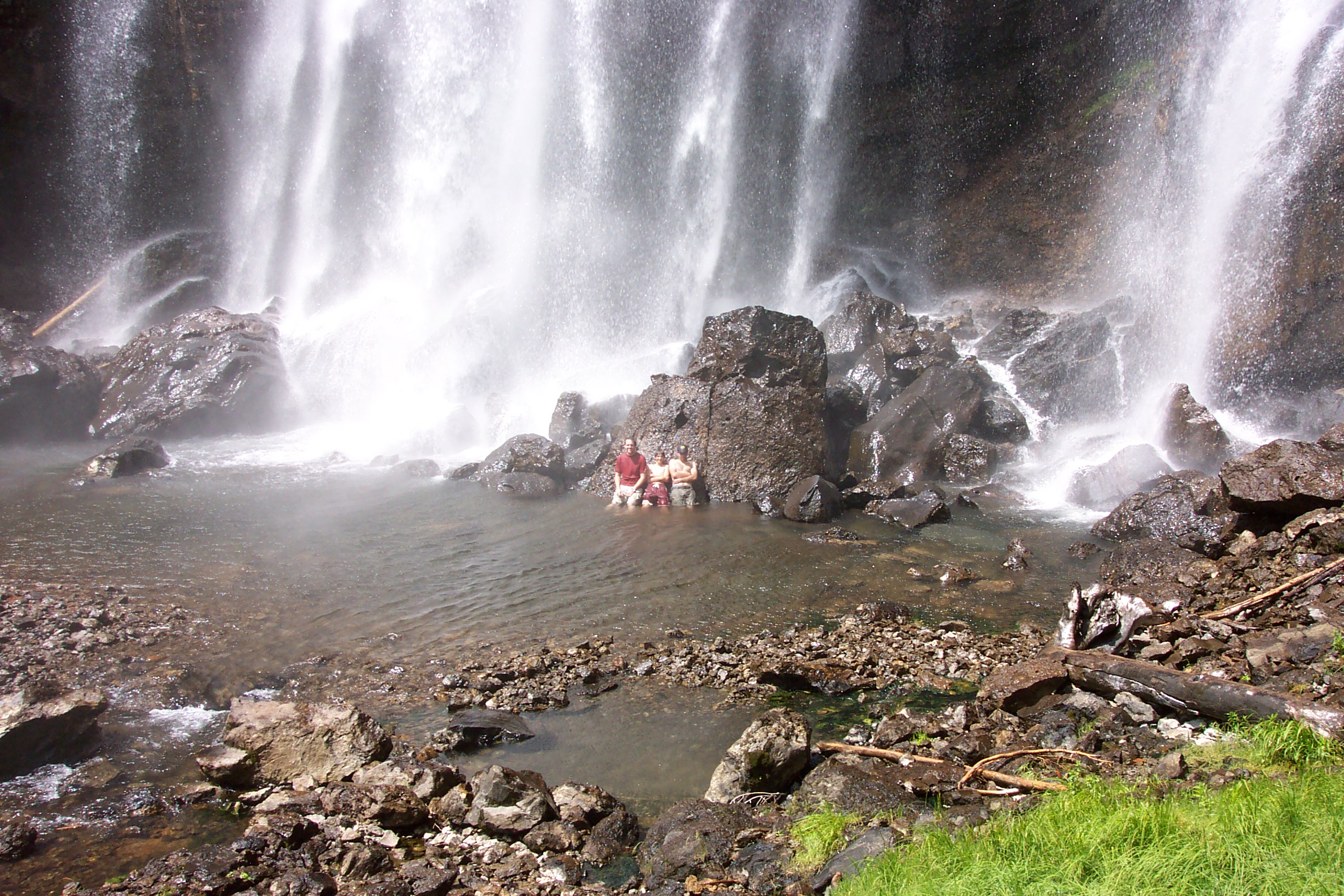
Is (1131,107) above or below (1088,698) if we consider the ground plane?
above

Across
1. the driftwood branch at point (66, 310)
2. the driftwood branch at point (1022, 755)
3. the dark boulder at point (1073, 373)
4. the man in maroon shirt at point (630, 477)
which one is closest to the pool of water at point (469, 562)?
the man in maroon shirt at point (630, 477)

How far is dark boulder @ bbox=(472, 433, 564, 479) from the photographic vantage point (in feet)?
43.5

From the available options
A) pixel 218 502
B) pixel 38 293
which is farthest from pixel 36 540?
pixel 38 293

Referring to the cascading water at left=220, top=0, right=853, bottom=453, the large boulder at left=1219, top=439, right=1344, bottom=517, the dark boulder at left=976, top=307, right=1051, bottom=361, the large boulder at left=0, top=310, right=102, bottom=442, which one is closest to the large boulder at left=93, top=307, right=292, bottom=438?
the large boulder at left=0, top=310, right=102, bottom=442

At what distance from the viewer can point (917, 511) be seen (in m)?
10.3

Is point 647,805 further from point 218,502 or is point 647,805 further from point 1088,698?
point 218,502

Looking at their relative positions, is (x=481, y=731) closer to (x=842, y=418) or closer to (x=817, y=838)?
(x=817, y=838)

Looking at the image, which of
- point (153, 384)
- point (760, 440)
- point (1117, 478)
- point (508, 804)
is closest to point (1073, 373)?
point (1117, 478)

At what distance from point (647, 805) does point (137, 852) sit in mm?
2327

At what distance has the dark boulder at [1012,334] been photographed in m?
18.0

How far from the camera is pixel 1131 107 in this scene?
70.9ft

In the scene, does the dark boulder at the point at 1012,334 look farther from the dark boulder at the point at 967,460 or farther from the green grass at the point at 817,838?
the green grass at the point at 817,838

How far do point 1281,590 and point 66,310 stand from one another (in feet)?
98.3

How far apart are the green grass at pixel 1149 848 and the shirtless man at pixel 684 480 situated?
8934 mm
